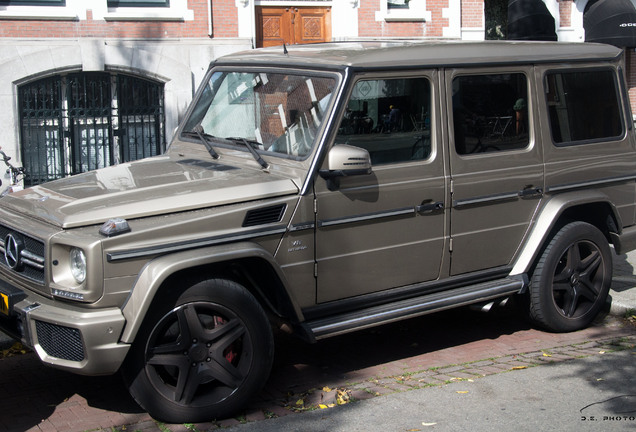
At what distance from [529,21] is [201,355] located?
1385 cm

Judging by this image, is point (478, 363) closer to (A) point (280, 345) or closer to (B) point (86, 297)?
(A) point (280, 345)

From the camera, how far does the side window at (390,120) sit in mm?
5301

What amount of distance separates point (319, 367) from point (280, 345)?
59cm

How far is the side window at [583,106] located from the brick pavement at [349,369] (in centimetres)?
159

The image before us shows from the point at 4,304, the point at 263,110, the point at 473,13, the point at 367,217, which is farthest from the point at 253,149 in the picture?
the point at 473,13

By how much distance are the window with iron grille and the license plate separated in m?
9.77

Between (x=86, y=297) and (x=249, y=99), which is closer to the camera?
(x=86, y=297)

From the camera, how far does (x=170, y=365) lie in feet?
15.2

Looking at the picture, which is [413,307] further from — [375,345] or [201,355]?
[201,355]

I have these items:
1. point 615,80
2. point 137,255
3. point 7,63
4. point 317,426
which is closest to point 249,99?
point 137,255

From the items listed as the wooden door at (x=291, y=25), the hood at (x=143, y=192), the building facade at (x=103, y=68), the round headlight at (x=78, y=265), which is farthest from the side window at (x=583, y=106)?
the wooden door at (x=291, y=25)

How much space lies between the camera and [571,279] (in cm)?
647

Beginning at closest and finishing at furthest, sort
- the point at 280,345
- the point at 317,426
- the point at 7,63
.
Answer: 1. the point at 317,426
2. the point at 280,345
3. the point at 7,63

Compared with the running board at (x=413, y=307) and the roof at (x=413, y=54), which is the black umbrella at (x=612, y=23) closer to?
the roof at (x=413, y=54)
